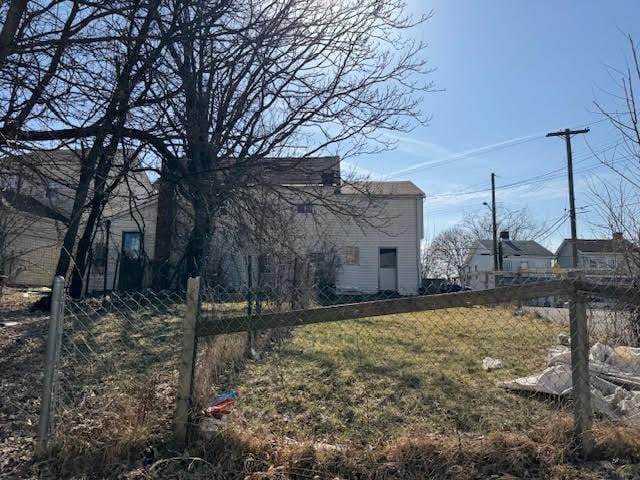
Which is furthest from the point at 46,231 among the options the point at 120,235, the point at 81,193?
the point at 81,193

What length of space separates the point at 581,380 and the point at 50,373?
3453 mm

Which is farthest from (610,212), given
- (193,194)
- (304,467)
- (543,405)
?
(193,194)

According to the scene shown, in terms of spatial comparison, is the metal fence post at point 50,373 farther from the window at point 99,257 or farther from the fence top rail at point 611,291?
the window at point 99,257

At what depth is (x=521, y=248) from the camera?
47.7 metres

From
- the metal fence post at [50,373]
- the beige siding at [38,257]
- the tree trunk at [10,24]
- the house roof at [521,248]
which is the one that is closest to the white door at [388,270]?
the beige siding at [38,257]

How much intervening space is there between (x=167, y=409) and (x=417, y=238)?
2015 cm

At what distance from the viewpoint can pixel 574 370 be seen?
319cm

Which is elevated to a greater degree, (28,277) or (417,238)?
(417,238)

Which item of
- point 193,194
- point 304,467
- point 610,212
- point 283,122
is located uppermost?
point 283,122

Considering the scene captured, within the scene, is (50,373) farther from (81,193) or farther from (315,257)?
(315,257)

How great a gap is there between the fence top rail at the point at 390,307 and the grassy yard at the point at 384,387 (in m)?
0.69

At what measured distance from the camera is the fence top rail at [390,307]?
3.23m

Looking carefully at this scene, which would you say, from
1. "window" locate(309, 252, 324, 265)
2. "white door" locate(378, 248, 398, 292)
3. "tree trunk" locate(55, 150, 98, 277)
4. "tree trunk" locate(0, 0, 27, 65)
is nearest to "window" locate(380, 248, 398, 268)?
"white door" locate(378, 248, 398, 292)

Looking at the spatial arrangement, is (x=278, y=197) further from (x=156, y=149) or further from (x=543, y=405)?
(x=543, y=405)
